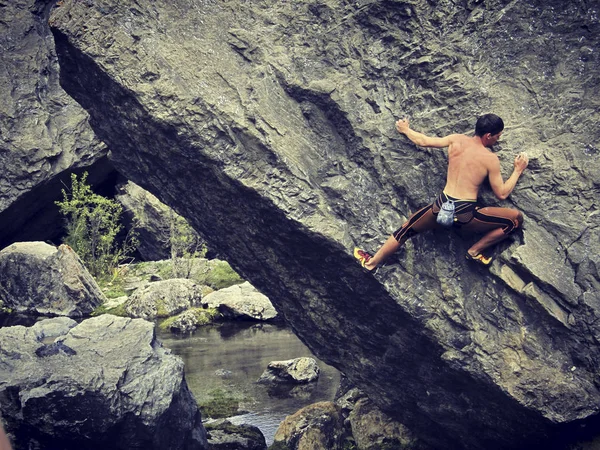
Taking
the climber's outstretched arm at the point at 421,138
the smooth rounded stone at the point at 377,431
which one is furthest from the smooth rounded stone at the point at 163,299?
the climber's outstretched arm at the point at 421,138

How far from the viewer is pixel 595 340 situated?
7.39 meters

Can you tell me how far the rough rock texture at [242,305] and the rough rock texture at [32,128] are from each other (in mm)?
4663

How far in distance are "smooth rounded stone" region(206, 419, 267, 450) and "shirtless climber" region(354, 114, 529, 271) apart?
3929mm

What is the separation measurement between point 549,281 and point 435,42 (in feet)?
9.07

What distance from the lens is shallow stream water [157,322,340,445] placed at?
11273 millimetres

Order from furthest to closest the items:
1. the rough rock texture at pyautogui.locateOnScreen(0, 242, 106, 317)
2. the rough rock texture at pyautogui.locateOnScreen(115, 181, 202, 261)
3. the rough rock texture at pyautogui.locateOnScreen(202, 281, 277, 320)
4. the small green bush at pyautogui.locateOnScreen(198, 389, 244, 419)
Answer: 1. the rough rock texture at pyautogui.locateOnScreen(115, 181, 202, 261)
2. the rough rock texture at pyautogui.locateOnScreen(0, 242, 106, 317)
3. the rough rock texture at pyautogui.locateOnScreen(202, 281, 277, 320)
4. the small green bush at pyautogui.locateOnScreen(198, 389, 244, 419)

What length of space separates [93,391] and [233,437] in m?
2.53

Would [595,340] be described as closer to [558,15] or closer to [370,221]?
[370,221]

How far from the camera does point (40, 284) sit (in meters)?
16.0

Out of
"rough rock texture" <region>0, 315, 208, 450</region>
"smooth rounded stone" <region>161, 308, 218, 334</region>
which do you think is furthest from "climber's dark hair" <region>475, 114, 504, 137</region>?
"smooth rounded stone" <region>161, 308, 218, 334</region>

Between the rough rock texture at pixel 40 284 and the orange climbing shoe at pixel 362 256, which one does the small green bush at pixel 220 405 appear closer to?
the orange climbing shoe at pixel 362 256

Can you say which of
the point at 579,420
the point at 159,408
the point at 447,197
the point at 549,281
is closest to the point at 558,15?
the point at 447,197

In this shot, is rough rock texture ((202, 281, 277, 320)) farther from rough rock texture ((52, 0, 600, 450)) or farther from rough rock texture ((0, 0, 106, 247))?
rough rock texture ((52, 0, 600, 450))

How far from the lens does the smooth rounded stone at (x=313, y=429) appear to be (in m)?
9.56
